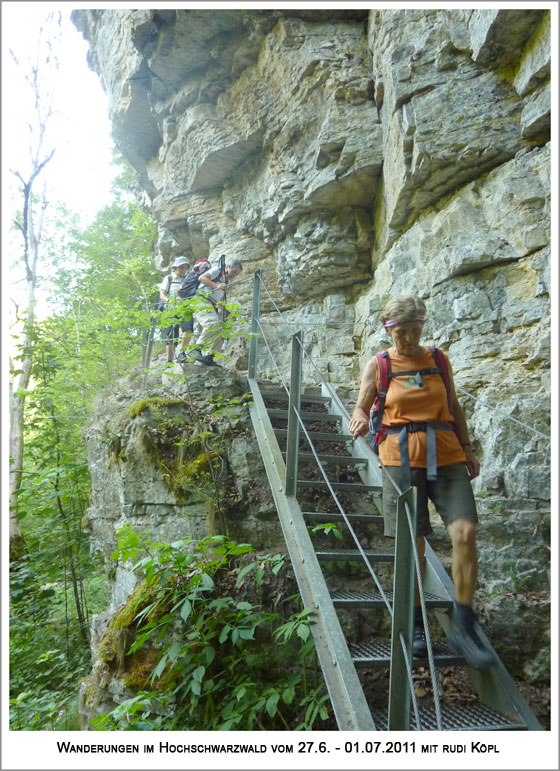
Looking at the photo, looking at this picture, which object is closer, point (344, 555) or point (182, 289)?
point (344, 555)

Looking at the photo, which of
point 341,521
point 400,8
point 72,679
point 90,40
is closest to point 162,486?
point 341,521

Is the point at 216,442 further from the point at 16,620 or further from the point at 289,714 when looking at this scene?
the point at 16,620

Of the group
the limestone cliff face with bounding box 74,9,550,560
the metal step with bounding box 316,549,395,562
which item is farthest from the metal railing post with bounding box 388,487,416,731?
the limestone cliff face with bounding box 74,9,550,560

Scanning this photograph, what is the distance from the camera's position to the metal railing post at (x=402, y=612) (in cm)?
181

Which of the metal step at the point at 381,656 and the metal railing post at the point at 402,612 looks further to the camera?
the metal step at the point at 381,656

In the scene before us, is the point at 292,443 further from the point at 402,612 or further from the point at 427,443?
the point at 402,612

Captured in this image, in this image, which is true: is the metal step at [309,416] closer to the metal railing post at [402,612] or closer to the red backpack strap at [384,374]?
the red backpack strap at [384,374]

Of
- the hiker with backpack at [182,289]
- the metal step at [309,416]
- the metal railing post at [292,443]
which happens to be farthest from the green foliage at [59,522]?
the metal railing post at [292,443]

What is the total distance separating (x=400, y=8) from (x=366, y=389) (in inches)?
210

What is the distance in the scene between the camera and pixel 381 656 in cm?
250

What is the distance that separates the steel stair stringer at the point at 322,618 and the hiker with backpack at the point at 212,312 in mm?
1830

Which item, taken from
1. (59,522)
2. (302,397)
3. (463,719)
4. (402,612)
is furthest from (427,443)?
(59,522)

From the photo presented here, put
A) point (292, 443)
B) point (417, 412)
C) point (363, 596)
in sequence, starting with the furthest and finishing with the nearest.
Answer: point (292, 443), point (363, 596), point (417, 412)

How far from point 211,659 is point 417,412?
197 cm
